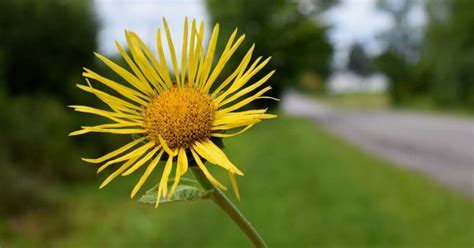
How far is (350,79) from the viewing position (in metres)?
70.5

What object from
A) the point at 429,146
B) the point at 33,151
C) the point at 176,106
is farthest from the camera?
the point at 429,146

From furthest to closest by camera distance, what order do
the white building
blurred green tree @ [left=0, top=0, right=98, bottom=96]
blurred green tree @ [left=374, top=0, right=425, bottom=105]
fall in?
the white building
blurred green tree @ [left=374, top=0, right=425, bottom=105]
blurred green tree @ [left=0, top=0, right=98, bottom=96]

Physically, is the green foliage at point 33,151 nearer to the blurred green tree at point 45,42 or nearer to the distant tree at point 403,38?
the blurred green tree at point 45,42

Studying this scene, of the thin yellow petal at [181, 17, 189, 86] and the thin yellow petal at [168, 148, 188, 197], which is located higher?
the thin yellow petal at [181, 17, 189, 86]

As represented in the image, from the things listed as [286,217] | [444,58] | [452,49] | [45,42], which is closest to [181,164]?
[286,217]

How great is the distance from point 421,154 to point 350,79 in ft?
192

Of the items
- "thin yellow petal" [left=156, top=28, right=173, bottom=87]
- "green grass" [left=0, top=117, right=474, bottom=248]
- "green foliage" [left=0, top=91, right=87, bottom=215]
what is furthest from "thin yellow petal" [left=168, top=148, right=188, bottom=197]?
"green foliage" [left=0, top=91, right=87, bottom=215]

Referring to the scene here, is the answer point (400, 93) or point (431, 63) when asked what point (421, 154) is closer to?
point (431, 63)

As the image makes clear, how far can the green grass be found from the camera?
6000mm

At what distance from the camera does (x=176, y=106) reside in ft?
2.37

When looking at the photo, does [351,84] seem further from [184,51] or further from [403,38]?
[184,51]

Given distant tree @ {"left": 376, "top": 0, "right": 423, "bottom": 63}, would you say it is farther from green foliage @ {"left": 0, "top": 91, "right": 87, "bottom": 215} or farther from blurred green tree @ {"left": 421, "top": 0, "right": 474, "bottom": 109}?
green foliage @ {"left": 0, "top": 91, "right": 87, "bottom": 215}

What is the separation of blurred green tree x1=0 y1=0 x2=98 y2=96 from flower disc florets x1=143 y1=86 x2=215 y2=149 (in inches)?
344

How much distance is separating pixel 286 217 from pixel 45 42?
18.6ft
